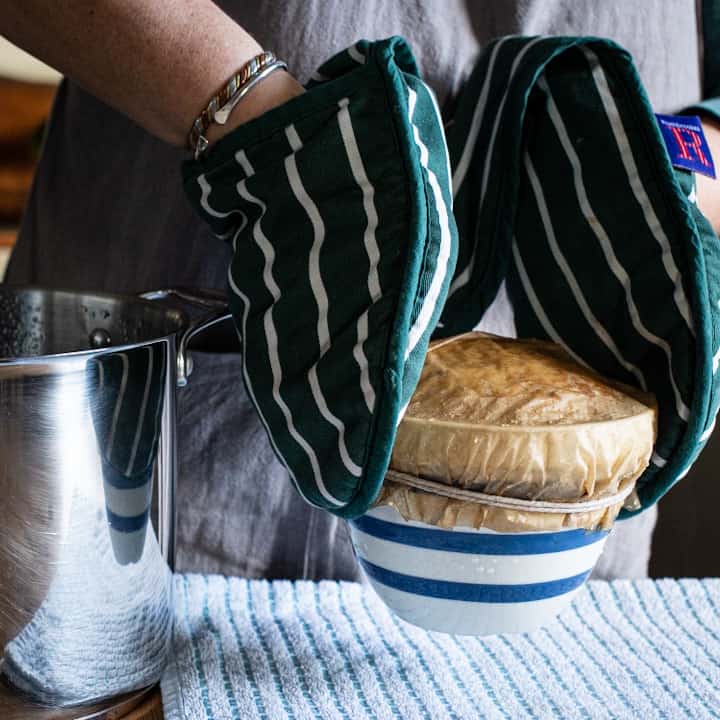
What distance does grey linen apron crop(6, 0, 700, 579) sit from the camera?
1.64 feet

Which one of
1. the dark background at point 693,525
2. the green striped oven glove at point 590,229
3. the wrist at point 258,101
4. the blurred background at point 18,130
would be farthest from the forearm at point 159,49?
the blurred background at point 18,130

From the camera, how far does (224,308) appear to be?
1.44 feet

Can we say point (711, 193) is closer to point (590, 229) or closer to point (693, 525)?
point (590, 229)

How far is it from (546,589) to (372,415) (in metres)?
0.12

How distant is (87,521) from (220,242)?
19 cm

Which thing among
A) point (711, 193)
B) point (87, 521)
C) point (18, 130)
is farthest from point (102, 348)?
point (18, 130)

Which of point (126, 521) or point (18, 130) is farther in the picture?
point (18, 130)

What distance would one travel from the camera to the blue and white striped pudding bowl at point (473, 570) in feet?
1.21

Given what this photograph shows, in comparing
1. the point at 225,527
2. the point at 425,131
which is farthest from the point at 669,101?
the point at 225,527

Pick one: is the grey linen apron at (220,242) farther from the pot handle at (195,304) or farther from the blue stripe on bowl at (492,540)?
the blue stripe on bowl at (492,540)

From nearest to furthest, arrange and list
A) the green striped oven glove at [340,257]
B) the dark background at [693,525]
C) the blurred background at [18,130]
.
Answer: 1. the green striped oven glove at [340,257]
2. the dark background at [693,525]
3. the blurred background at [18,130]

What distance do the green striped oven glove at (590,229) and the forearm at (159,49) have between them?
11 cm

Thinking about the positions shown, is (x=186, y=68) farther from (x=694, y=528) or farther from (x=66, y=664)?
(x=694, y=528)

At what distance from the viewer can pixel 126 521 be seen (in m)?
0.40
